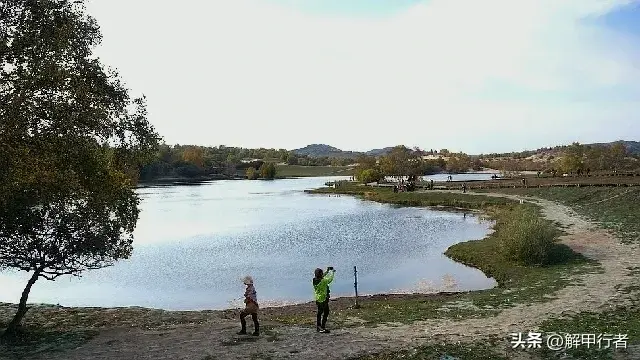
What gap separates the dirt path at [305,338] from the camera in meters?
17.0

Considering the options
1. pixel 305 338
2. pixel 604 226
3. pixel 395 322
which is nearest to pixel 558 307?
pixel 395 322

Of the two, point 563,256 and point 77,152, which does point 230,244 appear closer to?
point 563,256

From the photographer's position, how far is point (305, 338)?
18516 millimetres

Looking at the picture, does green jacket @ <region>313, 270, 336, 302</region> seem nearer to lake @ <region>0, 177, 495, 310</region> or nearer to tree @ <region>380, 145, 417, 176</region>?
lake @ <region>0, 177, 495, 310</region>

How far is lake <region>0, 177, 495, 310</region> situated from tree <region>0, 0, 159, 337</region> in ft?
39.6

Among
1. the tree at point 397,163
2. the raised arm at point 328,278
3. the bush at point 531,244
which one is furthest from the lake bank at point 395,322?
the tree at point 397,163

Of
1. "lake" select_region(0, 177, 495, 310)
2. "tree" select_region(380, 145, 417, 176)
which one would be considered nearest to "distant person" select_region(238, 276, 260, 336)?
"lake" select_region(0, 177, 495, 310)

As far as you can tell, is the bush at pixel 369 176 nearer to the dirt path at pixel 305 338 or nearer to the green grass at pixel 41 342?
the dirt path at pixel 305 338

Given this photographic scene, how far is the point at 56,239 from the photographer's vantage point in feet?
71.0

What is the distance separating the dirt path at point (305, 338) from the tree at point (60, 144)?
14.5ft

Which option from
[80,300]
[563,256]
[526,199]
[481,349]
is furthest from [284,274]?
[526,199]

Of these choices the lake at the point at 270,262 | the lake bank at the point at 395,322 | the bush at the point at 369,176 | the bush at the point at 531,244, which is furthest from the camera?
the bush at the point at 369,176

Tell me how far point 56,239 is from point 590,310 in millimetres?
21834

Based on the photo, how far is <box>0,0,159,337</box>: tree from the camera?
57.7 feet
